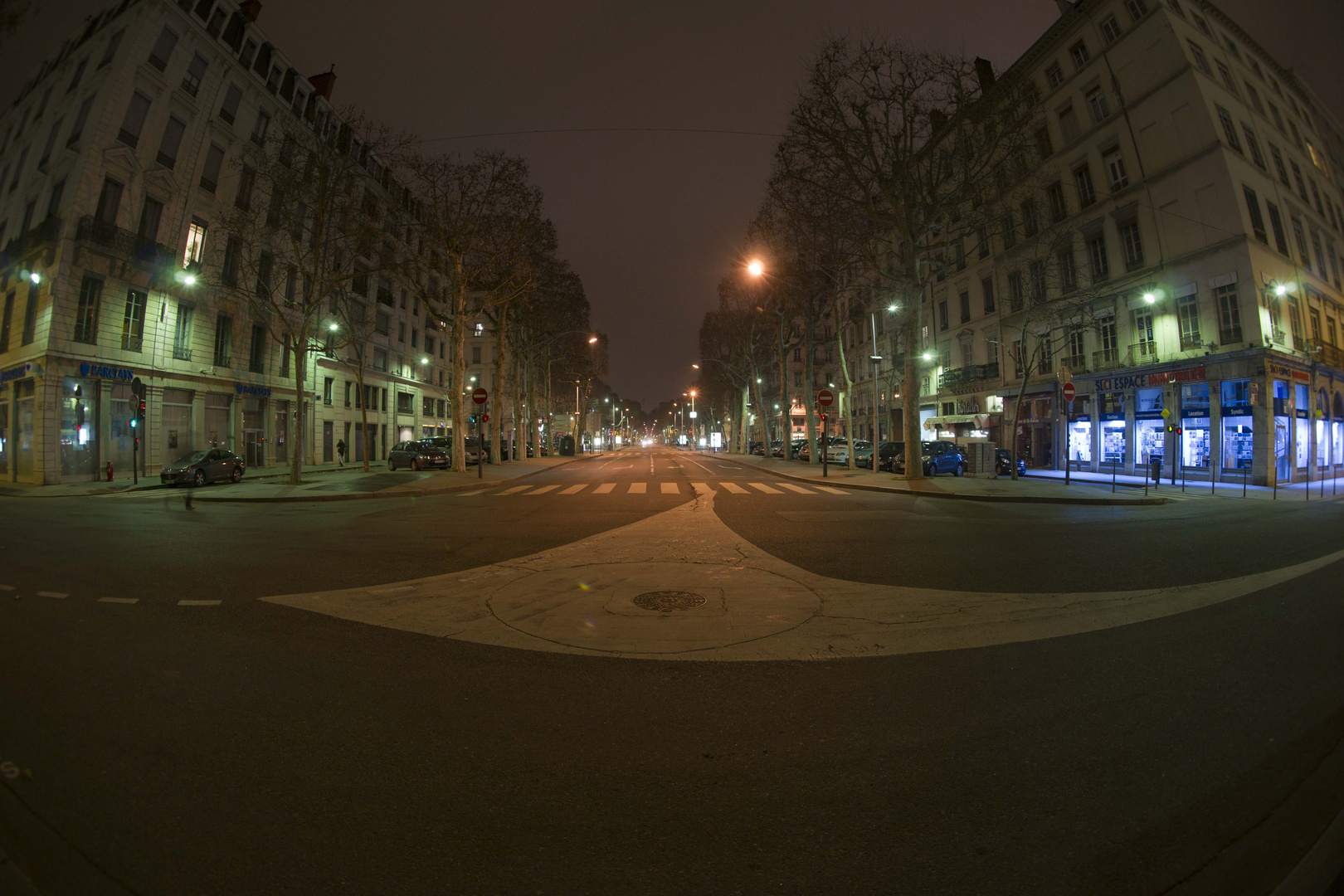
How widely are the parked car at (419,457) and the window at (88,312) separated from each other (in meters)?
11.7

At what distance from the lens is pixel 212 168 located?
86.9 feet

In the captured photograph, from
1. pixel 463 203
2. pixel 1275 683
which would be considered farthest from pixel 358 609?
pixel 463 203

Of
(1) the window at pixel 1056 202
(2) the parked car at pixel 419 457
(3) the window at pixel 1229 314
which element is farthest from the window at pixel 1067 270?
Answer: (2) the parked car at pixel 419 457

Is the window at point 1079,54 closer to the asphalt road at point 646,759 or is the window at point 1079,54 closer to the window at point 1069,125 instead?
the window at point 1069,125

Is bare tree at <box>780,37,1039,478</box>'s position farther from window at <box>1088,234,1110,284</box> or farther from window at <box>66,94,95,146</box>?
window at <box>66,94,95,146</box>

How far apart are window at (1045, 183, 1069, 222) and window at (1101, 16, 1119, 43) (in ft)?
19.8

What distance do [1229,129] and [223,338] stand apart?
45199 mm

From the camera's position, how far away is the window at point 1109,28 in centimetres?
2539

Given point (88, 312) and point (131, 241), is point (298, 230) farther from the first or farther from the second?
point (88, 312)

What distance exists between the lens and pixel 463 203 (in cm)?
2459

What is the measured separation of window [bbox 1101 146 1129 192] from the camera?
83.5 ft

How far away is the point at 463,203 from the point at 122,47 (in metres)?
14.2

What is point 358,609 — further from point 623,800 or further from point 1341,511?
point 1341,511

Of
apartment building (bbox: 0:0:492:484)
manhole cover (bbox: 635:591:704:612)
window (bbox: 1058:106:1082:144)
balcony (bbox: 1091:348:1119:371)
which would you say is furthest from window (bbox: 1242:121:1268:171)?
apartment building (bbox: 0:0:492:484)
